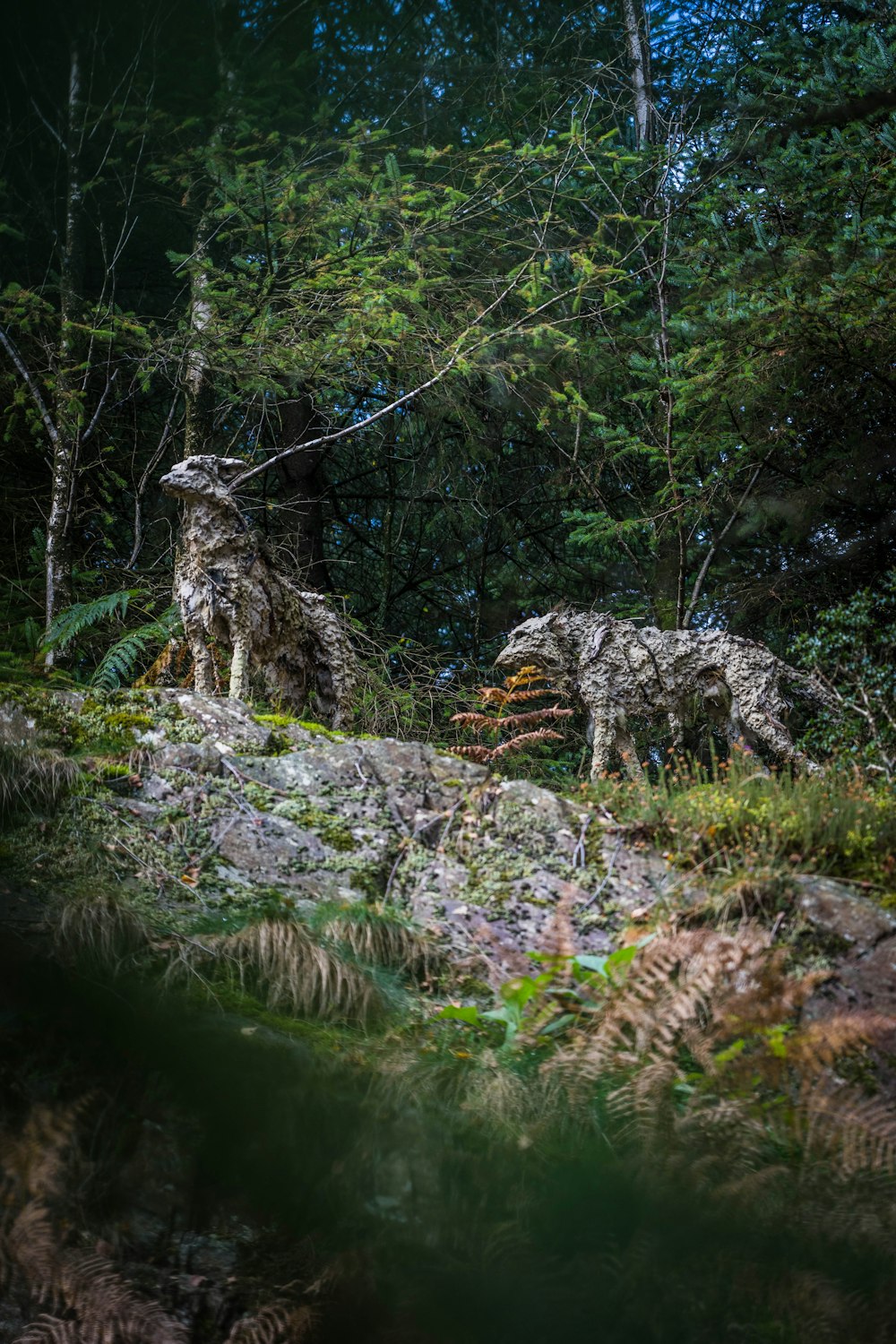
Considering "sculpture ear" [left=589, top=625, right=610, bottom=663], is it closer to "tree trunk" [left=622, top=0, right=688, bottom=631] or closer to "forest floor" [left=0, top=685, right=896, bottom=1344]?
"tree trunk" [left=622, top=0, right=688, bottom=631]

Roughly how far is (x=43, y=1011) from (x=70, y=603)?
533 cm

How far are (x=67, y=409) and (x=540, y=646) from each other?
414cm

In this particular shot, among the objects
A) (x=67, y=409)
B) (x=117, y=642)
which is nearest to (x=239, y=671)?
(x=117, y=642)

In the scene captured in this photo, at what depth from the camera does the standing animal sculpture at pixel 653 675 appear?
6.42 metres

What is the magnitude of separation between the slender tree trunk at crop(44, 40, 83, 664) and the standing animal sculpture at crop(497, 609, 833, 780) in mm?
3599

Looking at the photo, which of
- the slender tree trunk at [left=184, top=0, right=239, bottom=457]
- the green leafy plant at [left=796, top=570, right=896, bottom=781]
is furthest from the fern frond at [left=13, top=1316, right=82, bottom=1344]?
the slender tree trunk at [left=184, top=0, right=239, bottom=457]

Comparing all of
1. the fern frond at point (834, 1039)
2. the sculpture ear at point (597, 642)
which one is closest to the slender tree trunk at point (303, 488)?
the sculpture ear at point (597, 642)

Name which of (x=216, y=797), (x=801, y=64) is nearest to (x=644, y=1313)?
(x=216, y=797)

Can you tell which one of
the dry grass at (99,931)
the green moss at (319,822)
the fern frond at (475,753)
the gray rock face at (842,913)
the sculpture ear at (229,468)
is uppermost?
the sculpture ear at (229,468)

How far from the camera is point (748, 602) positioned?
832 cm

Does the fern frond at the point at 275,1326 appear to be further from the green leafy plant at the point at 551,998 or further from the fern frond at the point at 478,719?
the fern frond at the point at 478,719

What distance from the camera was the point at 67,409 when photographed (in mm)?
7266

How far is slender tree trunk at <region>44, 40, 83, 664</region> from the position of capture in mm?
7238

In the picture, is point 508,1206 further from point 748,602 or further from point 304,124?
point 304,124
